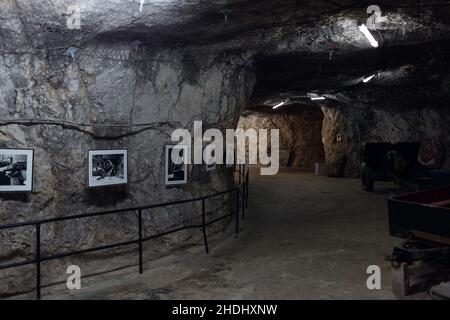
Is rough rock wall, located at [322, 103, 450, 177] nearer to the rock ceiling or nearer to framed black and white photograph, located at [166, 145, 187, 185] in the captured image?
the rock ceiling

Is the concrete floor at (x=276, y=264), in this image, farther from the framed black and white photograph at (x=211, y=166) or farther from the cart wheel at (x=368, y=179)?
the cart wheel at (x=368, y=179)

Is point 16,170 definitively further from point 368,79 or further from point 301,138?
point 301,138

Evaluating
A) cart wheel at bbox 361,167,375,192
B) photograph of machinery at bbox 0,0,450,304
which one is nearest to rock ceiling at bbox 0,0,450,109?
photograph of machinery at bbox 0,0,450,304

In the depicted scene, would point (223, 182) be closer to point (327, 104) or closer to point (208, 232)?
point (208, 232)

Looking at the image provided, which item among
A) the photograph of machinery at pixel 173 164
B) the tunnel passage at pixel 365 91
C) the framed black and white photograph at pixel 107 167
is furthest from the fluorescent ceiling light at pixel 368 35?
the framed black and white photograph at pixel 107 167

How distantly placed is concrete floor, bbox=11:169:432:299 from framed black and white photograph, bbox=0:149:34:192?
5.03ft

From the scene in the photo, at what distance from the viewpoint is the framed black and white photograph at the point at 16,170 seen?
543 centimetres

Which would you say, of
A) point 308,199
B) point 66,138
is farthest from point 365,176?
point 66,138

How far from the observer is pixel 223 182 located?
972 centimetres

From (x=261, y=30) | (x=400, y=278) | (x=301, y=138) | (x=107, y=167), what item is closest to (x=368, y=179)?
(x=261, y=30)

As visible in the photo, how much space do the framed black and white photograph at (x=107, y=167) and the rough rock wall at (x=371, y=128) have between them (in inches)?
588

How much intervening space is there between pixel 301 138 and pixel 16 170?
23.2 m

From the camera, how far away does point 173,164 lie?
761 centimetres

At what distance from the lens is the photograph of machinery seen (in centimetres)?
553
